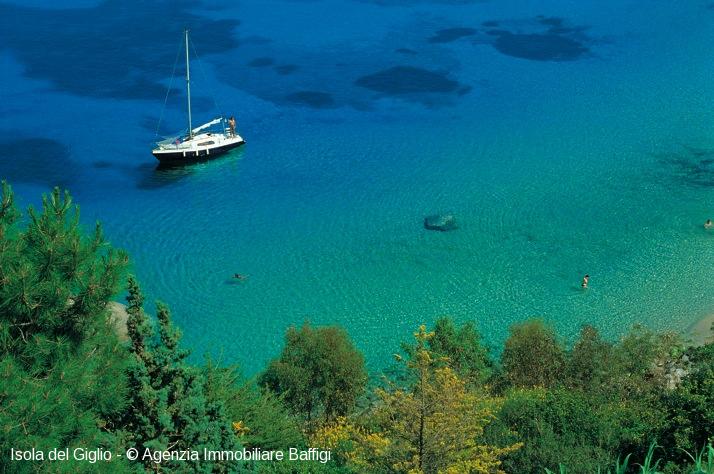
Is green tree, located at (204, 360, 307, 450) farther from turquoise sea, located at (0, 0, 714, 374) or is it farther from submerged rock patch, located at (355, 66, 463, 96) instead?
submerged rock patch, located at (355, 66, 463, 96)

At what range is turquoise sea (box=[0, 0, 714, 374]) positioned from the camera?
35.1 metres

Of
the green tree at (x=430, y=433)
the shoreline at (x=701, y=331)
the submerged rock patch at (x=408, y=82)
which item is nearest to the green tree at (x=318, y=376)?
the green tree at (x=430, y=433)

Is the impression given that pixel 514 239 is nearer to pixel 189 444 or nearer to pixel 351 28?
pixel 189 444

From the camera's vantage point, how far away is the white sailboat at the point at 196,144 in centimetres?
4575

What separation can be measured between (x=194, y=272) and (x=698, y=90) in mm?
35555

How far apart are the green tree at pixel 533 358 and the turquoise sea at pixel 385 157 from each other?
480cm

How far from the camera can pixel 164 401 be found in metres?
17.3

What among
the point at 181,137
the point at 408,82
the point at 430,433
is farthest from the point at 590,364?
the point at 408,82

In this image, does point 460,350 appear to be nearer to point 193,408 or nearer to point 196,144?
point 193,408

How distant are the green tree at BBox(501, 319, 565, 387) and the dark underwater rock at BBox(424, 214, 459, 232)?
504 inches

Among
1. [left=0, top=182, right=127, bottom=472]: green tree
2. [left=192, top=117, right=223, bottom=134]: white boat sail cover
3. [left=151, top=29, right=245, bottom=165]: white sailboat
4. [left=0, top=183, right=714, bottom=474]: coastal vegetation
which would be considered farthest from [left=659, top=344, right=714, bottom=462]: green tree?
[left=192, top=117, right=223, bottom=134]: white boat sail cover

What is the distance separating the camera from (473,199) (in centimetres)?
4259

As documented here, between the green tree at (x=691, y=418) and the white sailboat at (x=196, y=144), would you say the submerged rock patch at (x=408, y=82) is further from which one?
the green tree at (x=691, y=418)

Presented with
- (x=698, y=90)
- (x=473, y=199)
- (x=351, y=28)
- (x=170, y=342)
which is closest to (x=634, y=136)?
(x=698, y=90)
